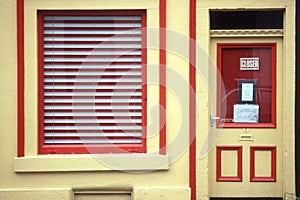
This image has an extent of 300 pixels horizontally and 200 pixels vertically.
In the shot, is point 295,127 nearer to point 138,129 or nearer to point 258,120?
point 258,120

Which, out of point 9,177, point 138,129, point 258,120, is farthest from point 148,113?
point 9,177

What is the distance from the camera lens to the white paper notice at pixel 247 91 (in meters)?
9.12

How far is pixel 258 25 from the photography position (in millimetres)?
8969

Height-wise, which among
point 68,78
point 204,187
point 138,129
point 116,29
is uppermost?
point 116,29

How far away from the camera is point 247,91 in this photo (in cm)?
913

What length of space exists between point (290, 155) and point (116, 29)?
10.4 ft

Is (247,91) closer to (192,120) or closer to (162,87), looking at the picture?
(192,120)

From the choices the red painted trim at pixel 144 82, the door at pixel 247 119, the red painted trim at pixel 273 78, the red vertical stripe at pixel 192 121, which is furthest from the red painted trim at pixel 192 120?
the red painted trim at pixel 144 82

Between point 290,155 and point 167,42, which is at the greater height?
point 167,42

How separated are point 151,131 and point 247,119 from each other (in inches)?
58.2

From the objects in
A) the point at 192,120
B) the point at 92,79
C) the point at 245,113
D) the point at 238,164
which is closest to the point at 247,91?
the point at 245,113

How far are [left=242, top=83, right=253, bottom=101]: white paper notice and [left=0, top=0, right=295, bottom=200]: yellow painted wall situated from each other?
542 millimetres

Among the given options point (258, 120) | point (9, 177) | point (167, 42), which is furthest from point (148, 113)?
point (9, 177)

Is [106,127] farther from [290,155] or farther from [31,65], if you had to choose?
[290,155]
